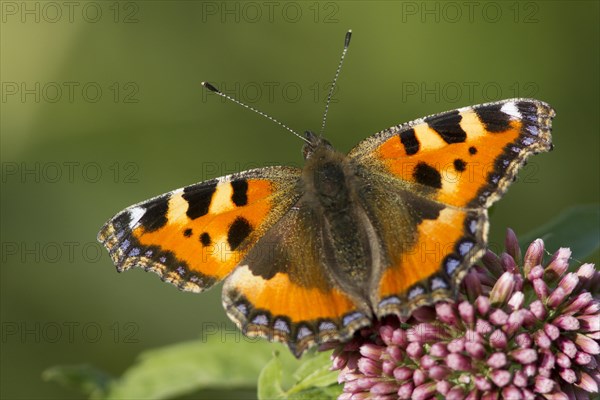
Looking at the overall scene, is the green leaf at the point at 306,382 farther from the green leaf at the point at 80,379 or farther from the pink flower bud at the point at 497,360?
the green leaf at the point at 80,379

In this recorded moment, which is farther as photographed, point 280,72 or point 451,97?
point 280,72

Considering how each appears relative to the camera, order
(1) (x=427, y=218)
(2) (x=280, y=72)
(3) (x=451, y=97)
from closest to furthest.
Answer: (1) (x=427, y=218)
(3) (x=451, y=97)
(2) (x=280, y=72)

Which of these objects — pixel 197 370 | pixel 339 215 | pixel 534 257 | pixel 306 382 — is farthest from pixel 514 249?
pixel 197 370

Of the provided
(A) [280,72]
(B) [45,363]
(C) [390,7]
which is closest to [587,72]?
(C) [390,7]

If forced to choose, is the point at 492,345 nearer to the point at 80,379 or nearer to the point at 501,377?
the point at 501,377

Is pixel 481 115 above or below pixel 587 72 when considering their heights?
above

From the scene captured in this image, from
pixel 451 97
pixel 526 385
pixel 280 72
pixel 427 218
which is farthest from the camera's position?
pixel 280 72

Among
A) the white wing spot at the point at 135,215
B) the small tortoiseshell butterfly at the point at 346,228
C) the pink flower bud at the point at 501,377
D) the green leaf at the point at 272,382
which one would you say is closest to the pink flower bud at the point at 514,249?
the small tortoiseshell butterfly at the point at 346,228

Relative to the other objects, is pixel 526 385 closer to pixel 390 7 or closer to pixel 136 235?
pixel 136 235
